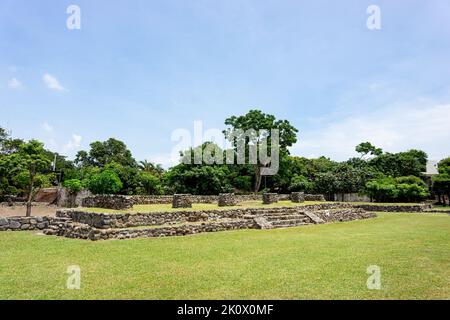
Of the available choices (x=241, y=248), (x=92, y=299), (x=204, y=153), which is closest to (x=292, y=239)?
(x=241, y=248)

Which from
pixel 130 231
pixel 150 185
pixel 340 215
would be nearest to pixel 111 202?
pixel 130 231

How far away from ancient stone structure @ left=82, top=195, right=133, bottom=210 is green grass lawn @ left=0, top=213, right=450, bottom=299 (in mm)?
3934

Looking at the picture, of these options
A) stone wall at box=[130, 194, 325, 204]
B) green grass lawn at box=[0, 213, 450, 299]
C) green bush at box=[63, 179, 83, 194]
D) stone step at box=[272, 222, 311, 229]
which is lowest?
stone step at box=[272, 222, 311, 229]

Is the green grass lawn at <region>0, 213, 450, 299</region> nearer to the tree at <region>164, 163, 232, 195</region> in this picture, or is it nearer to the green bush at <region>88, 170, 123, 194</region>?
the green bush at <region>88, 170, 123, 194</region>

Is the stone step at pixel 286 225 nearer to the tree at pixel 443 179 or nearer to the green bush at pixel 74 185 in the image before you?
the green bush at pixel 74 185

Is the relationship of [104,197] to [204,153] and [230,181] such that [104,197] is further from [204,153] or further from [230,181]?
[230,181]

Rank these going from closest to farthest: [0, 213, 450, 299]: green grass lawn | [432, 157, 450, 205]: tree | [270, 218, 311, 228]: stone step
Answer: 1. [0, 213, 450, 299]: green grass lawn
2. [270, 218, 311, 228]: stone step
3. [432, 157, 450, 205]: tree

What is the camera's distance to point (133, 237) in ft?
39.0

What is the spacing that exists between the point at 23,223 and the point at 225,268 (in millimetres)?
10908

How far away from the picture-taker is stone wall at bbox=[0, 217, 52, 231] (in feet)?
44.0

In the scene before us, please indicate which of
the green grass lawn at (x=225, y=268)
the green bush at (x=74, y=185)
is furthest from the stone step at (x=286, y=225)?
the green bush at (x=74, y=185)

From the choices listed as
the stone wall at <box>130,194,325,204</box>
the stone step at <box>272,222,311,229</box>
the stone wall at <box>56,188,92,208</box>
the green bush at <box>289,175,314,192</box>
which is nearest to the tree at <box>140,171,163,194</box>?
the stone wall at <box>56,188,92,208</box>

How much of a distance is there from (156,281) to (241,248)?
417 centimetres

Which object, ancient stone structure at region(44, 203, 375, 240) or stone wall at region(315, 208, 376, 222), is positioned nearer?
ancient stone structure at region(44, 203, 375, 240)
